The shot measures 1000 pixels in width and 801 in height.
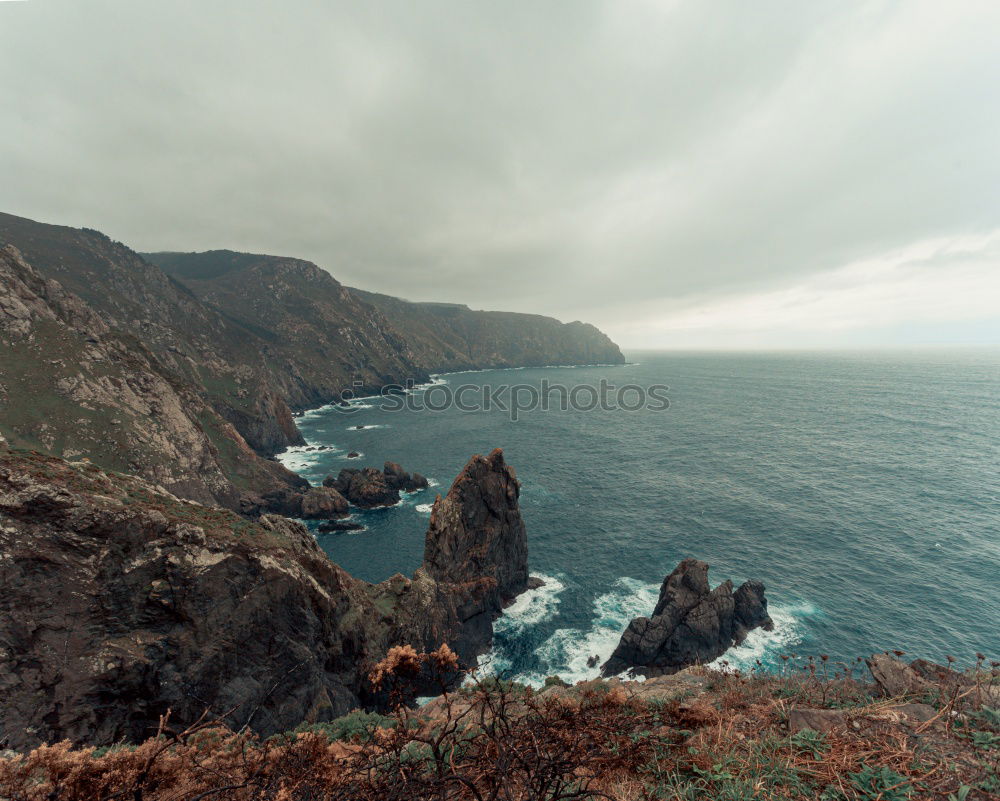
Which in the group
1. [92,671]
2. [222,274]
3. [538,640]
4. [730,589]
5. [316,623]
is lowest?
[538,640]

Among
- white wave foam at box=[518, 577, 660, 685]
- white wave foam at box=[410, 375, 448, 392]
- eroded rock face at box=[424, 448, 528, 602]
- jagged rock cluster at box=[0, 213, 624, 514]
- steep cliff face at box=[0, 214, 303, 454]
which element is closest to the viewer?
white wave foam at box=[518, 577, 660, 685]

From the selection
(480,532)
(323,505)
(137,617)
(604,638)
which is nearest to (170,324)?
(323,505)

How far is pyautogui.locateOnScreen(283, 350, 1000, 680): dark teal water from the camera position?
107 feet

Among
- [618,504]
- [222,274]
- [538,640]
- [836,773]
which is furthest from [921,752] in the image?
[222,274]

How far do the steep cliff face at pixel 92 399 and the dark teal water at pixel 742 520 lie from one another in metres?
18.7

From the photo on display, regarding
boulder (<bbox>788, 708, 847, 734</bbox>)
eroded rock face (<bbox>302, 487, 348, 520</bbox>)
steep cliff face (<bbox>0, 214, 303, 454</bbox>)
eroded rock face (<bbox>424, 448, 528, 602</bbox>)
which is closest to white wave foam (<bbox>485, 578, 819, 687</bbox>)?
eroded rock face (<bbox>424, 448, 528, 602</bbox>)

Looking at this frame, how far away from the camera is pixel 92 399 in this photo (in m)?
41.1

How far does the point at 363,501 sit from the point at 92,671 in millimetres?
42393

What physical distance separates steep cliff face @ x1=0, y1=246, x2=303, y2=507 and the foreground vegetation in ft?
153

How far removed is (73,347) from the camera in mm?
43500

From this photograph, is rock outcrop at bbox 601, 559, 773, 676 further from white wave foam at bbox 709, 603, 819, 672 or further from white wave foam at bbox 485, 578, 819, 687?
white wave foam at bbox 485, 578, 819, 687

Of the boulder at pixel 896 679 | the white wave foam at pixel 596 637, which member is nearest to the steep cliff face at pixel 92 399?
the white wave foam at pixel 596 637

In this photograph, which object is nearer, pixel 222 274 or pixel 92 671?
pixel 92 671

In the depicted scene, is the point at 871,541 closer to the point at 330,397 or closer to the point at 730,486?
the point at 730,486
